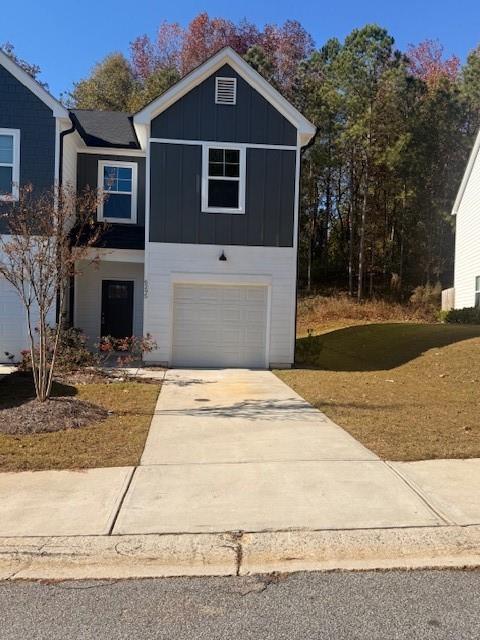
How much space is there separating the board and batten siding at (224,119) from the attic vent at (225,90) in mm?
91

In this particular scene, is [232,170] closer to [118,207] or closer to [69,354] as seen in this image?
[118,207]

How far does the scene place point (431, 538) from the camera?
443 centimetres

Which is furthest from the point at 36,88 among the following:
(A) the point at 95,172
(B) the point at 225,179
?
(B) the point at 225,179

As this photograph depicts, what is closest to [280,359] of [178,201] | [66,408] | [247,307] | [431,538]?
[247,307]

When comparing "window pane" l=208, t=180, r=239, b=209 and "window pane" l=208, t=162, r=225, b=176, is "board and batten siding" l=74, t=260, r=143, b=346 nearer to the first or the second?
"window pane" l=208, t=180, r=239, b=209

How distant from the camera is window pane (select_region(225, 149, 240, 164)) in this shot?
1491 cm

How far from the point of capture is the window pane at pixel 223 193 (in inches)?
587

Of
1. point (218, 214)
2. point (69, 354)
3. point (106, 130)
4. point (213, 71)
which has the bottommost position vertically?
point (69, 354)

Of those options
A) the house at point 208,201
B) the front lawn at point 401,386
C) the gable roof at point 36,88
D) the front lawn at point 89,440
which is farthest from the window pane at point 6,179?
the front lawn at point 401,386

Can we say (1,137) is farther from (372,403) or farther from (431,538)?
(431,538)

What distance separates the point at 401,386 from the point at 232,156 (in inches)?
287

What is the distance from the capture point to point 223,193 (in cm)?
1495

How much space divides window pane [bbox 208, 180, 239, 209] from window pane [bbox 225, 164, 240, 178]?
0.16 meters

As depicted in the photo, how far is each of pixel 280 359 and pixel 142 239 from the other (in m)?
5.08
